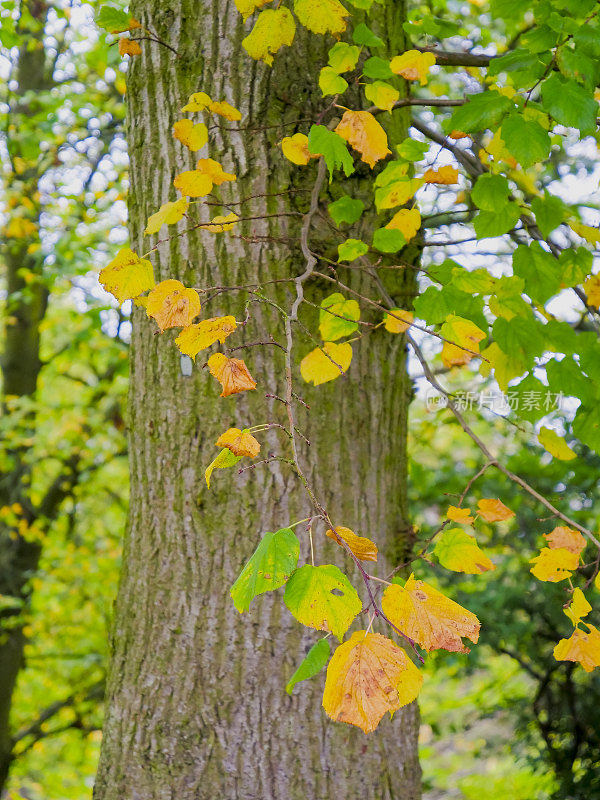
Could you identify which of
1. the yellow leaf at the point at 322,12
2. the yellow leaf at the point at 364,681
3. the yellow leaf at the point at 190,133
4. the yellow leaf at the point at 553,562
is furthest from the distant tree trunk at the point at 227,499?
the yellow leaf at the point at 364,681

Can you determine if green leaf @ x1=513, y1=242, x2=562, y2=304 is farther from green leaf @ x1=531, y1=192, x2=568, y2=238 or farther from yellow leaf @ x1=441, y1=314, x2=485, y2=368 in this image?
yellow leaf @ x1=441, y1=314, x2=485, y2=368

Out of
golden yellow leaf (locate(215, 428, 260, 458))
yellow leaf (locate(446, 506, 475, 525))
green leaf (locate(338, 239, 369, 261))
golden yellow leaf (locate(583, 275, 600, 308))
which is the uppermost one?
golden yellow leaf (locate(583, 275, 600, 308))

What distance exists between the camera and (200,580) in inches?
59.7

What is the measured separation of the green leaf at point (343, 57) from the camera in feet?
4.36

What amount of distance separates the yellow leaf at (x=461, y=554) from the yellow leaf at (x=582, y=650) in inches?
7.9

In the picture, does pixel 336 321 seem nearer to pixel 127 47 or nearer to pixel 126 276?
pixel 126 276

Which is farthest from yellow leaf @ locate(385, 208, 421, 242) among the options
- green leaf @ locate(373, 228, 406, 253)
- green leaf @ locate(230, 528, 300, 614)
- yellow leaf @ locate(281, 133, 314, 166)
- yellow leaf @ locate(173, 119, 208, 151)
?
green leaf @ locate(230, 528, 300, 614)

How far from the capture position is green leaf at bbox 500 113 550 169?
1.18 meters

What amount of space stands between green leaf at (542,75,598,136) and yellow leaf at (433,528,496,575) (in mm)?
775

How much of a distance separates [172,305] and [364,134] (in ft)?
1.70

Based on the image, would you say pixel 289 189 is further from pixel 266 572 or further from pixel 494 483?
pixel 494 483

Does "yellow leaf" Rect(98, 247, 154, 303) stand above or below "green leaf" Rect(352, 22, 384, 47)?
below

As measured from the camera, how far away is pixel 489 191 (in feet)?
4.49

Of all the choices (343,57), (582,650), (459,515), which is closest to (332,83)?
(343,57)
